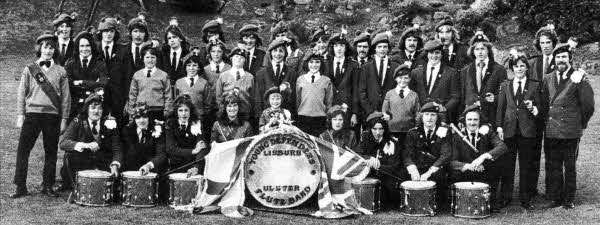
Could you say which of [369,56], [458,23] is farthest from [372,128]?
[458,23]

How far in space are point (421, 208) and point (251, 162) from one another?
1942mm

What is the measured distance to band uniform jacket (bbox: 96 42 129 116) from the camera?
10844 millimetres

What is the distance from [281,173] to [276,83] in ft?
5.60

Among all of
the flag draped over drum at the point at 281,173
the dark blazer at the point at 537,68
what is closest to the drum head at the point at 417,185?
the flag draped over drum at the point at 281,173

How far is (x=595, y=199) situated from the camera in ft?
33.7

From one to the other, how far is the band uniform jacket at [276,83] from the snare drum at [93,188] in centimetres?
218

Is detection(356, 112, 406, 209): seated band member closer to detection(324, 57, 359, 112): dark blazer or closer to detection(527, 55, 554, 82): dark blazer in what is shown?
detection(324, 57, 359, 112): dark blazer

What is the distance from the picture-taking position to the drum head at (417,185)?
30.4 feet

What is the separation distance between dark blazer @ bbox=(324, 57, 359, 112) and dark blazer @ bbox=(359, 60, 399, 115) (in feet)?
0.48

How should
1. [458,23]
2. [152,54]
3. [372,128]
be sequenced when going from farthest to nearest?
1. [458,23]
2. [152,54]
3. [372,128]

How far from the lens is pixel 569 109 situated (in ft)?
32.3

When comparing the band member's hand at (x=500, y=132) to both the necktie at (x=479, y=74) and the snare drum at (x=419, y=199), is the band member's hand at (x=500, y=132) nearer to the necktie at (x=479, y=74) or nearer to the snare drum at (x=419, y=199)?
the necktie at (x=479, y=74)

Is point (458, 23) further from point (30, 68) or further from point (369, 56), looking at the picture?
point (30, 68)

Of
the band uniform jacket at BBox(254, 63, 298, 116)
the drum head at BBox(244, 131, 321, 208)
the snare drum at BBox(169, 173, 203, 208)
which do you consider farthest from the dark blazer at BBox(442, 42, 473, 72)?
the snare drum at BBox(169, 173, 203, 208)
